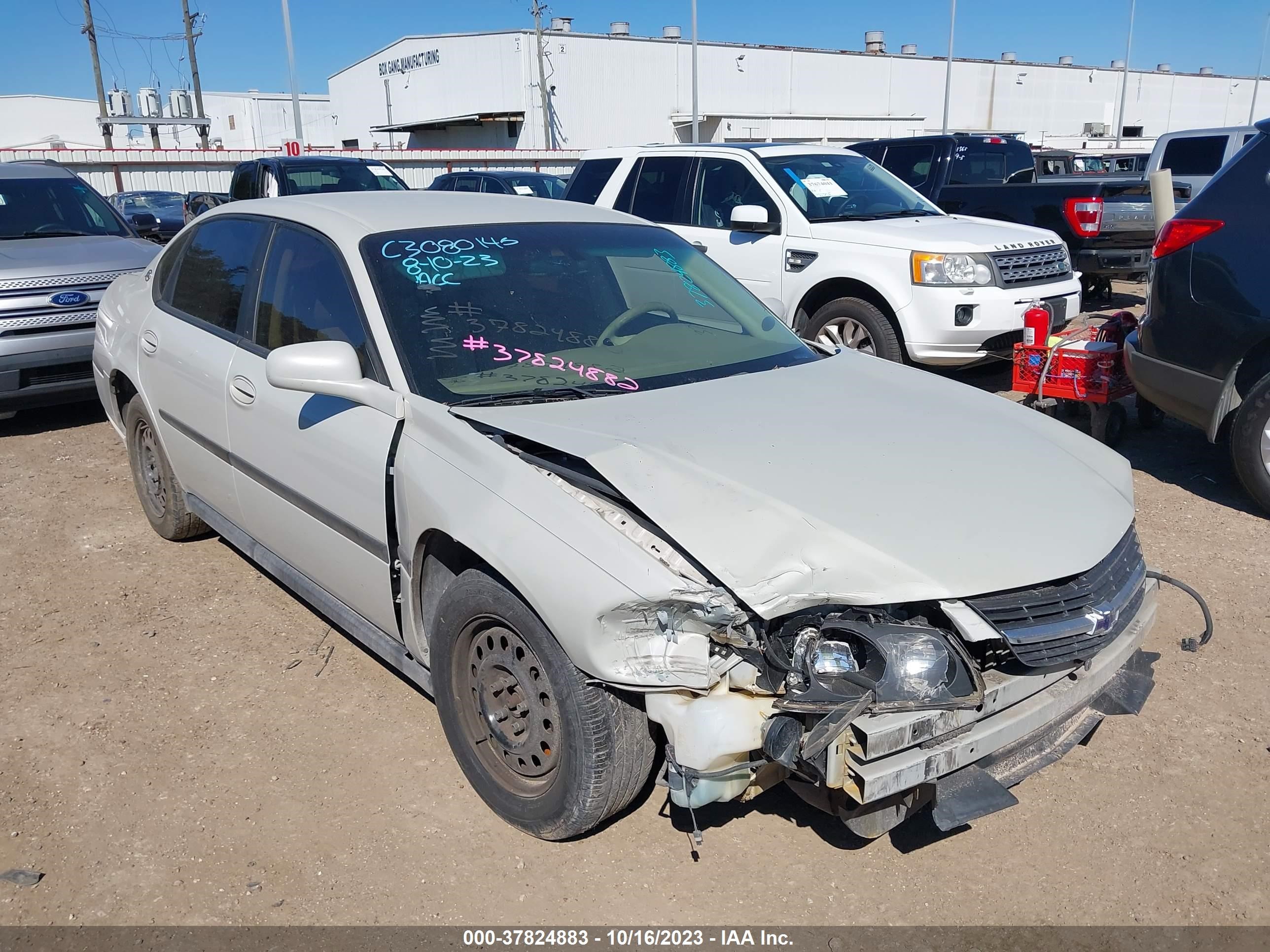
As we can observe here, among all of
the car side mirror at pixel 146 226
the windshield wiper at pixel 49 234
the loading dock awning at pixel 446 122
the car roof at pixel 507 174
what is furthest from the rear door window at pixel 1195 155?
the loading dock awning at pixel 446 122

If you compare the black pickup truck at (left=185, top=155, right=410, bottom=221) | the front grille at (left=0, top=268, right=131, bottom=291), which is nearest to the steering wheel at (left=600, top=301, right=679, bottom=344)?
the front grille at (left=0, top=268, right=131, bottom=291)

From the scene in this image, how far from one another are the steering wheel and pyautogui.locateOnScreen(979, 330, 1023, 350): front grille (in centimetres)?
410

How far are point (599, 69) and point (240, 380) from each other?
45204 millimetres

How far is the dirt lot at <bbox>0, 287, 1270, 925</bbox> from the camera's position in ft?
8.79

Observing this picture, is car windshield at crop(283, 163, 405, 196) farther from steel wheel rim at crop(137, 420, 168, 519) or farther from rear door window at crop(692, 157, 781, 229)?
steel wheel rim at crop(137, 420, 168, 519)

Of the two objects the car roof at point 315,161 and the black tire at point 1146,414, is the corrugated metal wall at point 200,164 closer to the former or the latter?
the car roof at point 315,161

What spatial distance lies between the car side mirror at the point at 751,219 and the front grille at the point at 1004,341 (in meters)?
1.84

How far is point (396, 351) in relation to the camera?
316 centimetres

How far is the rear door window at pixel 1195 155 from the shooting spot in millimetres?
12922

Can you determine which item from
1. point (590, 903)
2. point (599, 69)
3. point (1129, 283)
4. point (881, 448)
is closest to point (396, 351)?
point (881, 448)

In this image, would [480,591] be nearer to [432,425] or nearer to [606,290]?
[432,425]

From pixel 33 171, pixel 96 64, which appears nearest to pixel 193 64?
pixel 96 64

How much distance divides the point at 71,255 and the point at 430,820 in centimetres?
637

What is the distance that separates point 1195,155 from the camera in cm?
1326
